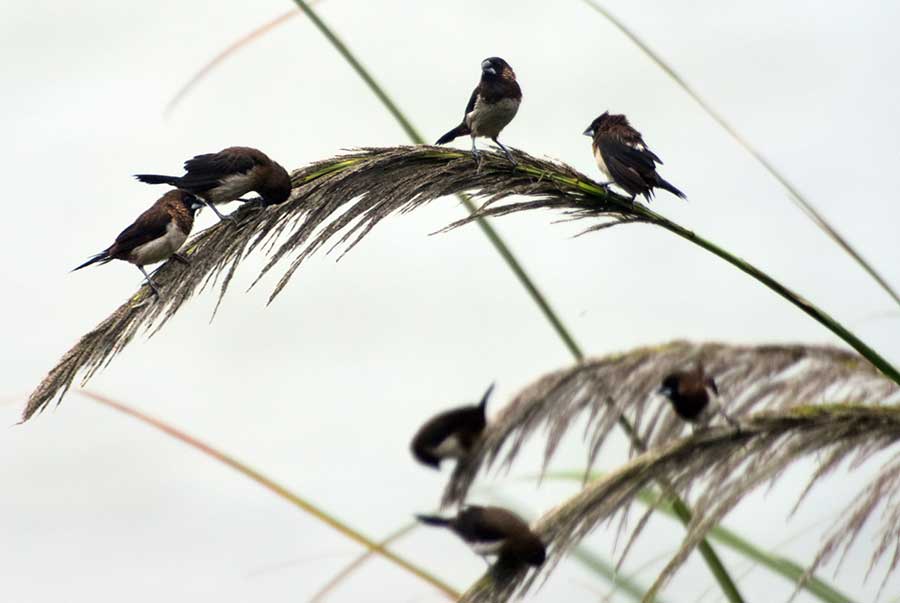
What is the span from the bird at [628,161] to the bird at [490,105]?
29cm

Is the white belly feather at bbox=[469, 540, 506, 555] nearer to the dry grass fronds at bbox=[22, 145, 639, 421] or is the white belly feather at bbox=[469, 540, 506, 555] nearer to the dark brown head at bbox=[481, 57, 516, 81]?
the dry grass fronds at bbox=[22, 145, 639, 421]

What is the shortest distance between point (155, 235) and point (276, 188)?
0.44 metres

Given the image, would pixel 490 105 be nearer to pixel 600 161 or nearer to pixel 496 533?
pixel 600 161

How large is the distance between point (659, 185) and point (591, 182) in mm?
353

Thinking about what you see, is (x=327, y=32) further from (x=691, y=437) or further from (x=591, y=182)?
(x=691, y=437)

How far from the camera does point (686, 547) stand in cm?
255

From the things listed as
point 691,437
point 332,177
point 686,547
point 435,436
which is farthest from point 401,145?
point 686,547

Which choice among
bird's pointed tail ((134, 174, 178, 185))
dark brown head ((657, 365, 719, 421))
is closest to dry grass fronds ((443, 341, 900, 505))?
dark brown head ((657, 365, 719, 421))

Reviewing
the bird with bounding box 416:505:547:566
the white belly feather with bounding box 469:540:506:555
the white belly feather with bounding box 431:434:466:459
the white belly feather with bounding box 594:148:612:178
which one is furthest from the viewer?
the white belly feather with bounding box 594:148:612:178

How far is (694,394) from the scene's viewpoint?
276cm

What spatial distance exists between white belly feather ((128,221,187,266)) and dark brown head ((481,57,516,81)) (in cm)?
117

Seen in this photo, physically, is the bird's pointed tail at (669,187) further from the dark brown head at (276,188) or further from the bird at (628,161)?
the dark brown head at (276,188)

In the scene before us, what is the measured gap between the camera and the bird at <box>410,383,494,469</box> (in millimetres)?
2662

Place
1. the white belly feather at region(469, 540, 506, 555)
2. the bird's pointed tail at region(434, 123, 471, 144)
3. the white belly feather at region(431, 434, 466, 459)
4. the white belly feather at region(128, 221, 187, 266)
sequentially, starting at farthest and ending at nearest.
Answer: the bird's pointed tail at region(434, 123, 471, 144) < the white belly feather at region(128, 221, 187, 266) < the white belly feather at region(431, 434, 466, 459) < the white belly feather at region(469, 540, 506, 555)
